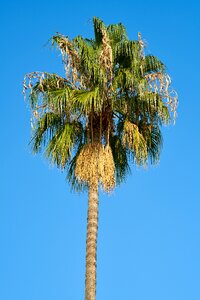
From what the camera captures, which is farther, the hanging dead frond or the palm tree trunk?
the hanging dead frond

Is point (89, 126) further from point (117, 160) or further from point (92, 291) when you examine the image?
point (92, 291)

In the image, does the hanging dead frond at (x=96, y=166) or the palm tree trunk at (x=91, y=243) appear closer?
the palm tree trunk at (x=91, y=243)

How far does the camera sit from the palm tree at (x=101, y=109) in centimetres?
1747

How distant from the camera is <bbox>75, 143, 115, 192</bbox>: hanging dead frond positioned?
17172mm

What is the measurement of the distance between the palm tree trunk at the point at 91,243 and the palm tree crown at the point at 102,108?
420mm

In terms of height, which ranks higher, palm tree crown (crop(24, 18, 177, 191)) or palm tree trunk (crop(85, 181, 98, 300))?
palm tree crown (crop(24, 18, 177, 191))

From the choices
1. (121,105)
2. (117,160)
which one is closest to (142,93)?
(121,105)

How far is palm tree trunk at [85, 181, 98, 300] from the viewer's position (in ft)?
50.9

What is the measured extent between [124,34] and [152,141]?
2922 millimetres

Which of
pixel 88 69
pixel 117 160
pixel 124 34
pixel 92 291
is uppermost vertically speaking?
pixel 124 34

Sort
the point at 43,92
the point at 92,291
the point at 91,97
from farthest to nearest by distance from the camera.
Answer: the point at 43,92
the point at 91,97
the point at 92,291

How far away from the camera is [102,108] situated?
17.8 m

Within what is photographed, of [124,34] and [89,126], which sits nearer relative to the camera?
[89,126]

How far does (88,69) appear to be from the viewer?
17.9 metres
